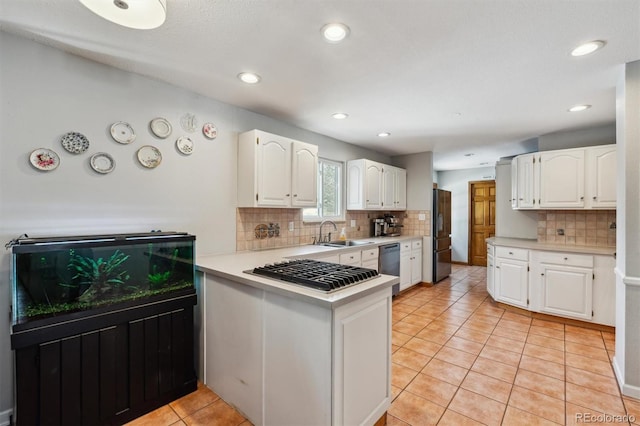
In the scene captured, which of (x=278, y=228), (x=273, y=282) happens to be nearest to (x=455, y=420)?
(x=273, y=282)

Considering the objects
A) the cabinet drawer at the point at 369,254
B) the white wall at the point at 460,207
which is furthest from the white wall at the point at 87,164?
the white wall at the point at 460,207

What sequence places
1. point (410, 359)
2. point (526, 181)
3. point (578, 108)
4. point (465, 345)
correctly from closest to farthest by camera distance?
point (410, 359)
point (465, 345)
point (578, 108)
point (526, 181)

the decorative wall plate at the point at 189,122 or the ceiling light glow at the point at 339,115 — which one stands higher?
the ceiling light glow at the point at 339,115

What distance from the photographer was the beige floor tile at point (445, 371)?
2.32 meters

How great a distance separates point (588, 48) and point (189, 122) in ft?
9.96

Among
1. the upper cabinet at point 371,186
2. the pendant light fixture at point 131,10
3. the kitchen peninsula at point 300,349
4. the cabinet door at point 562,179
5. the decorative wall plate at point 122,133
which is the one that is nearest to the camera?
the pendant light fixture at point 131,10

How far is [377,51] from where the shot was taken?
6.53ft

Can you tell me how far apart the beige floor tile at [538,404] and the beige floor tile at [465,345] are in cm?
61

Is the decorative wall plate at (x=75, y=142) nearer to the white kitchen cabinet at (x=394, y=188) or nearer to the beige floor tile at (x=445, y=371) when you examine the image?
the beige floor tile at (x=445, y=371)

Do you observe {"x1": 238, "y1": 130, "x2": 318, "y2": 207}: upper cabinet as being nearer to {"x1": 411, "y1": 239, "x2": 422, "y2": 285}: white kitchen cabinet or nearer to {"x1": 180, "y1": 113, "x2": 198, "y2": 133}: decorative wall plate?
{"x1": 180, "y1": 113, "x2": 198, "y2": 133}: decorative wall plate

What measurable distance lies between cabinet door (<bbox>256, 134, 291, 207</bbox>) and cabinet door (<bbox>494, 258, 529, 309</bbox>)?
3013 millimetres

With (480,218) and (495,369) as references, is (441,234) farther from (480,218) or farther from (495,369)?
(495,369)

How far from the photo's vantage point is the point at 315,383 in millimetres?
1479

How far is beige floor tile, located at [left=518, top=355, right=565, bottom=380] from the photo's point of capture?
2398 millimetres
